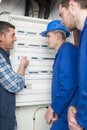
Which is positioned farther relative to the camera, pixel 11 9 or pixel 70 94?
pixel 11 9

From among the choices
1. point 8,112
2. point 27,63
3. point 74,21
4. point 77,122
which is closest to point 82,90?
point 77,122

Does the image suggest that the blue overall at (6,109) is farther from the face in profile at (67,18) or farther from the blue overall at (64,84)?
the face in profile at (67,18)

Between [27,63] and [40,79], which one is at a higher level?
[27,63]

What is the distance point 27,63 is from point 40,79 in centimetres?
23

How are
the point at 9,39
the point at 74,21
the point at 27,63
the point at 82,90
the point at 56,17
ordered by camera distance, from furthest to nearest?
the point at 56,17
the point at 27,63
the point at 9,39
the point at 74,21
the point at 82,90

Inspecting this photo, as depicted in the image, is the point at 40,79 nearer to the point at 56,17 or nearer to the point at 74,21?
the point at 56,17

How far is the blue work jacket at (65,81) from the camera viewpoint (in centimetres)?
150

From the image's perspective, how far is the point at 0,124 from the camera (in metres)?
1.79

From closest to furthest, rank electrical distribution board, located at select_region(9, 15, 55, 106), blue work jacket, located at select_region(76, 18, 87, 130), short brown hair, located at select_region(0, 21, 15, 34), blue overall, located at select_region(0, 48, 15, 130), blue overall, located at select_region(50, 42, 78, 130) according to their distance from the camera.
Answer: blue work jacket, located at select_region(76, 18, 87, 130)
blue overall, located at select_region(50, 42, 78, 130)
blue overall, located at select_region(0, 48, 15, 130)
short brown hair, located at select_region(0, 21, 15, 34)
electrical distribution board, located at select_region(9, 15, 55, 106)

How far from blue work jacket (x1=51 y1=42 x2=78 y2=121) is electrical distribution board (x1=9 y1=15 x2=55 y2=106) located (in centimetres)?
56

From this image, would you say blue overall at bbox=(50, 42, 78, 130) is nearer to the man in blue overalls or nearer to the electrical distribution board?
the man in blue overalls

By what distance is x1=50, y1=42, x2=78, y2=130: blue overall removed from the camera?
1502 millimetres

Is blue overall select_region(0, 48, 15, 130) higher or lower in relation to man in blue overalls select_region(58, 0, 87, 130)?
lower

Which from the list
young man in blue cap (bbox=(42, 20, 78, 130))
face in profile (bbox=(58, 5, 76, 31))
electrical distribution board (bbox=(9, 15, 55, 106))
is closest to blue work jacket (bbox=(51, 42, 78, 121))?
young man in blue cap (bbox=(42, 20, 78, 130))
